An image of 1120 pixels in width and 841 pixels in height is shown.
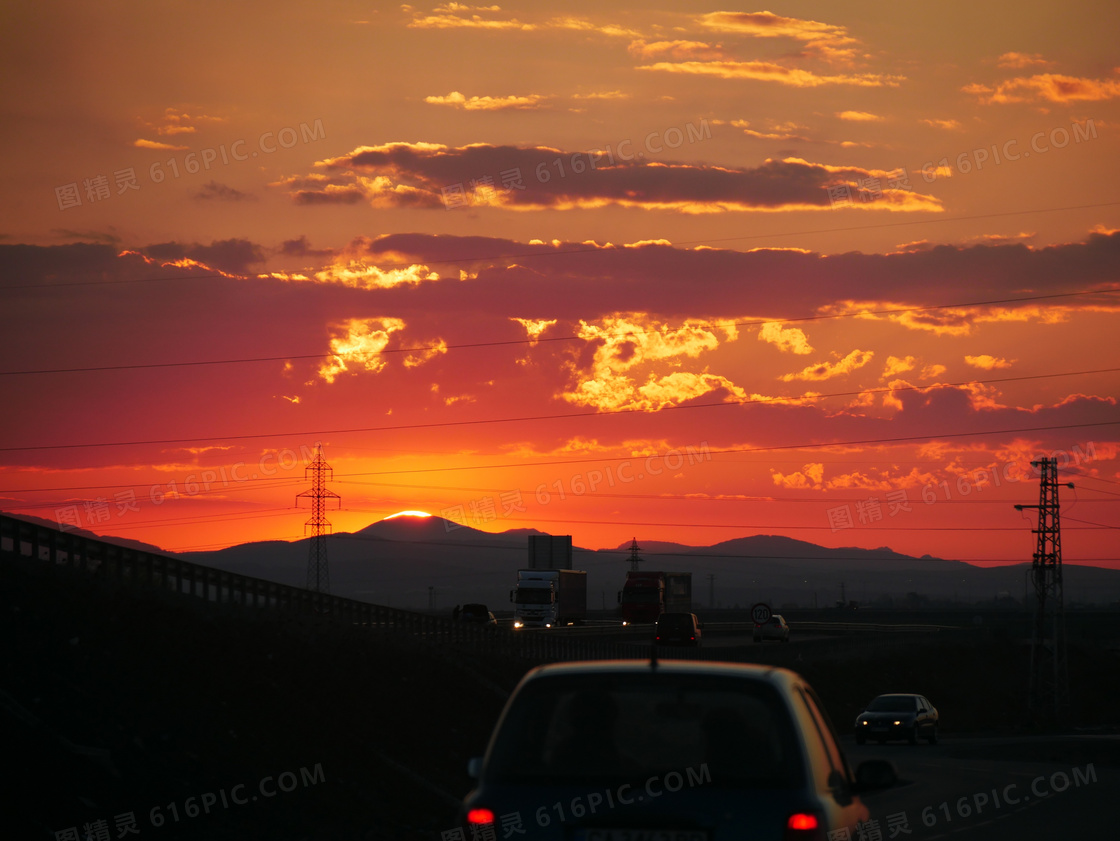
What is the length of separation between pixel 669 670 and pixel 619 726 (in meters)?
0.46

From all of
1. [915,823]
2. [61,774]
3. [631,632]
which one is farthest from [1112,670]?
[61,774]

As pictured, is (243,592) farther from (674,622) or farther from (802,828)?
(674,622)

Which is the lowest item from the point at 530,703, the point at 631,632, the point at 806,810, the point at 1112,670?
the point at 1112,670

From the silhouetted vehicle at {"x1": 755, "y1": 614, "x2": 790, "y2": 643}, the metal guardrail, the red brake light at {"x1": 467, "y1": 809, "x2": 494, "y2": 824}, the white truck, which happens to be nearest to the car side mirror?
the red brake light at {"x1": 467, "y1": 809, "x2": 494, "y2": 824}

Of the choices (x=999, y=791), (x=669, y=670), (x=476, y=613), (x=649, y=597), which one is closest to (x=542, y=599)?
(x=476, y=613)

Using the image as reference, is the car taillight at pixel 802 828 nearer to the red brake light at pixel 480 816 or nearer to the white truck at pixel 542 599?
the red brake light at pixel 480 816

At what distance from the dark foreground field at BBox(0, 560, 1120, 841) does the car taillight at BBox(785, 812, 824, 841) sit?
10.3 metres

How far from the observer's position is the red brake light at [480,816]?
18.9 ft

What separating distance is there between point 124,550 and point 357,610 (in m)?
9.38

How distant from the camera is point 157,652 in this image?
23.5m

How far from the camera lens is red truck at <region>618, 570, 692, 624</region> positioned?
80.4 meters

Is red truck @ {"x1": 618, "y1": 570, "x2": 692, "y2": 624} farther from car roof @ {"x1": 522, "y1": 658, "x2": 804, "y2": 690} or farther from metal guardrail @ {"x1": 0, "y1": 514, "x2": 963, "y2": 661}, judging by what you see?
car roof @ {"x1": 522, "y1": 658, "x2": 804, "y2": 690}

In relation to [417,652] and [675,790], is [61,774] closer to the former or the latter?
[675,790]

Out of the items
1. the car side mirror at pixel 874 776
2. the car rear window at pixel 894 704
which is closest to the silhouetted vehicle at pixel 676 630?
the car rear window at pixel 894 704
